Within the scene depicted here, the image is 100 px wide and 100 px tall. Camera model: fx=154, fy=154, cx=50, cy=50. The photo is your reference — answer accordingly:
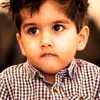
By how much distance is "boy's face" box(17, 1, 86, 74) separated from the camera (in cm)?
69

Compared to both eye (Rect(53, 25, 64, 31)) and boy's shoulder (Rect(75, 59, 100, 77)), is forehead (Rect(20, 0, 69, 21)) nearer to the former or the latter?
eye (Rect(53, 25, 64, 31))

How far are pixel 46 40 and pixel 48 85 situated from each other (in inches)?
10.6

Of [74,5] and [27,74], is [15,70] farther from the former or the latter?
[74,5]

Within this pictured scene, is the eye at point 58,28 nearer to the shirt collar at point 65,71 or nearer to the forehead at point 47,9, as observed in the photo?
the forehead at point 47,9

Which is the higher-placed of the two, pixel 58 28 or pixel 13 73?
pixel 58 28

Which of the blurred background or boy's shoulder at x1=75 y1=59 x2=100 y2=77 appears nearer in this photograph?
boy's shoulder at x1=75 y1=59 x2=100 y2=77

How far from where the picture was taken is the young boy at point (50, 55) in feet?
2.28

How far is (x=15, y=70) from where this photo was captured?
86 cm

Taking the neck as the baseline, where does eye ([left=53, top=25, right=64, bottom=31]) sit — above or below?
above

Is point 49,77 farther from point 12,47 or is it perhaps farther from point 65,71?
point 12,47

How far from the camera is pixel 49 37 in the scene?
69cm

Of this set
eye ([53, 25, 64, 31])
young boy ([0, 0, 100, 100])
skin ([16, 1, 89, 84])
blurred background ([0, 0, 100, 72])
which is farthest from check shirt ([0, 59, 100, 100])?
→ blurred background ([0, 0, 100, 72])

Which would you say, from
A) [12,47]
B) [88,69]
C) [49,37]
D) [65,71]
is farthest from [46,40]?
[12,47]

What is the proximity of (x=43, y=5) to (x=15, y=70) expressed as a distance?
1.29 feet
